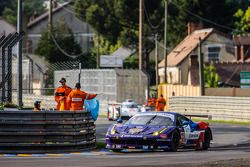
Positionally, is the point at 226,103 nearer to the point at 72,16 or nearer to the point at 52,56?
the point at 52,56

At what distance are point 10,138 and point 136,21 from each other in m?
69.5

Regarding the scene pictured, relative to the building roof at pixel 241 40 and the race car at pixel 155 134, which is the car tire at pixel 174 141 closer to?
the race car at pixel 155 134

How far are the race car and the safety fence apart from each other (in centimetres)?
2300

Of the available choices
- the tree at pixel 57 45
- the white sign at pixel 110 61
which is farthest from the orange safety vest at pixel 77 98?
the tree at pixel 57 45

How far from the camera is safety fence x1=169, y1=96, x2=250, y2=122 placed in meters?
47.1

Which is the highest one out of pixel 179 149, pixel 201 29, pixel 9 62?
pixel 201 29

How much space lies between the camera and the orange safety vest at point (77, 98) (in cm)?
2328

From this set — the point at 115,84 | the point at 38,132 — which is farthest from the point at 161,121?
the point at 115,84

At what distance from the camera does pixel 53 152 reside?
21.3 metres

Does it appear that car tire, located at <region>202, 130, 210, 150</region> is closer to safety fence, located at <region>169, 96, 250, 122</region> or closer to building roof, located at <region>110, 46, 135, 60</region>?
safety fence, located at <region>169, 96, 250, 122</region>

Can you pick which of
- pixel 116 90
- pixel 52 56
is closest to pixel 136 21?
pixel 52 56

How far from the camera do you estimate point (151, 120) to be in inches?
922

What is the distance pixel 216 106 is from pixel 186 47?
33.3 m

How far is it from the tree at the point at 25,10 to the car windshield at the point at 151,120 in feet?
280
